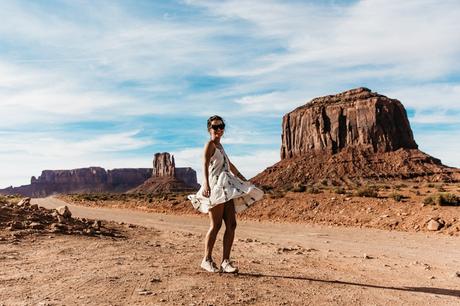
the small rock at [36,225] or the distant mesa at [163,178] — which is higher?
the distant mesa at [163,178]

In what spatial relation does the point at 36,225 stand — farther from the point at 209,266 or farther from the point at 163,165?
the point at 163,165

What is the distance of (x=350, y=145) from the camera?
8450cm

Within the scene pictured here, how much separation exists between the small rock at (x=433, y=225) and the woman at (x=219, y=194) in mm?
13850

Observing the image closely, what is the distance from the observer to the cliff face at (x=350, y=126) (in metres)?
84.2

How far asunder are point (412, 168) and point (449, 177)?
23.7ft

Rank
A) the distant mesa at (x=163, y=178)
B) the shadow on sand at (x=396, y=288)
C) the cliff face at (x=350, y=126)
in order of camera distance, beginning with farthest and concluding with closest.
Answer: the distant mesa at (x=163, y=178), the cliff face at (x=350, y=126), the shadow on sand at (x=396, y=288)

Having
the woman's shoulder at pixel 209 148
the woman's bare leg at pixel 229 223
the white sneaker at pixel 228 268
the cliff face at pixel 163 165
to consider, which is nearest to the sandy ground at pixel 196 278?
the white sneaker at pixel 228 268

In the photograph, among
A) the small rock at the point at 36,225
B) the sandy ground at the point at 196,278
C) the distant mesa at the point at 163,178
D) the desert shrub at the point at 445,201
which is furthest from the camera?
the distant mesa at the point at 163,178

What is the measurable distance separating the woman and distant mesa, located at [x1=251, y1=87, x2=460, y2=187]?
194ft

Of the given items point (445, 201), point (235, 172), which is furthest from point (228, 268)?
point (445, 201)

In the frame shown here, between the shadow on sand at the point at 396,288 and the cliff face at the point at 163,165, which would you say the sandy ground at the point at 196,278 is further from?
the cliff face at the point at 163,165

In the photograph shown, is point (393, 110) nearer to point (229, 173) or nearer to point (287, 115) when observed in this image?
point (287, 115)

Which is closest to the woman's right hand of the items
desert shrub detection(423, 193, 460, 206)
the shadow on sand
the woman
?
the woman

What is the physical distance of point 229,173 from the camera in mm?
6344
